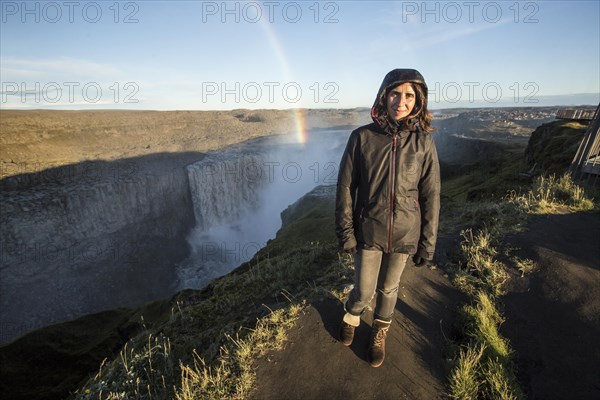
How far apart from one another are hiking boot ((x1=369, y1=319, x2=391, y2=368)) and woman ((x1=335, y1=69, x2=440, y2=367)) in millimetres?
11

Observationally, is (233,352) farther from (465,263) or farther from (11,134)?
(11,134)

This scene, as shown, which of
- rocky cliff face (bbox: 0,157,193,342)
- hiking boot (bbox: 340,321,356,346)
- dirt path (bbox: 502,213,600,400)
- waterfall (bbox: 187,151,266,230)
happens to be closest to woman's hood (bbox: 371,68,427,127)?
hiking boot (bbox: 340,321,356,346)

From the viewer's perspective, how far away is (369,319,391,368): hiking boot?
3648mm

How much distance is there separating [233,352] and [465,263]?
4.52 metres

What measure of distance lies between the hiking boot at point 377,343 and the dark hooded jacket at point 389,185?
3.29 feet

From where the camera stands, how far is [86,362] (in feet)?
33.6

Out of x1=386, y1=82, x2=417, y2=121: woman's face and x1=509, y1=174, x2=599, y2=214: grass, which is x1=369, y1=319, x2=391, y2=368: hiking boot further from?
x1=509, y1=174, x2=599, y2=214: grass

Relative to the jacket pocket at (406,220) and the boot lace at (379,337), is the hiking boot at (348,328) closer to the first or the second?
the boot lace at (379,337)

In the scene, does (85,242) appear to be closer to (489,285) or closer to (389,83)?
(489,285)

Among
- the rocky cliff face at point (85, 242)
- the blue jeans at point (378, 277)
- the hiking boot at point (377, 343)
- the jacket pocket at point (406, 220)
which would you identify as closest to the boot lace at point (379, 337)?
the hiking boot at point (377, 343)

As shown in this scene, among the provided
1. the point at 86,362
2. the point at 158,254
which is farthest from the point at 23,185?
the point at 86,362

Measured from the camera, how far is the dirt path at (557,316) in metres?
3.58

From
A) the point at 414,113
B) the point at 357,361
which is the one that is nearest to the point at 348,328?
the point at 357,361

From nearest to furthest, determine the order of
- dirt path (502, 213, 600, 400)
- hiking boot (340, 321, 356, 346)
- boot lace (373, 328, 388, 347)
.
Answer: dirt path (502, 213, 600, 400) → boot lace (373, 328, 388, 347) → hiking boot (340, 321, 356, 346)
